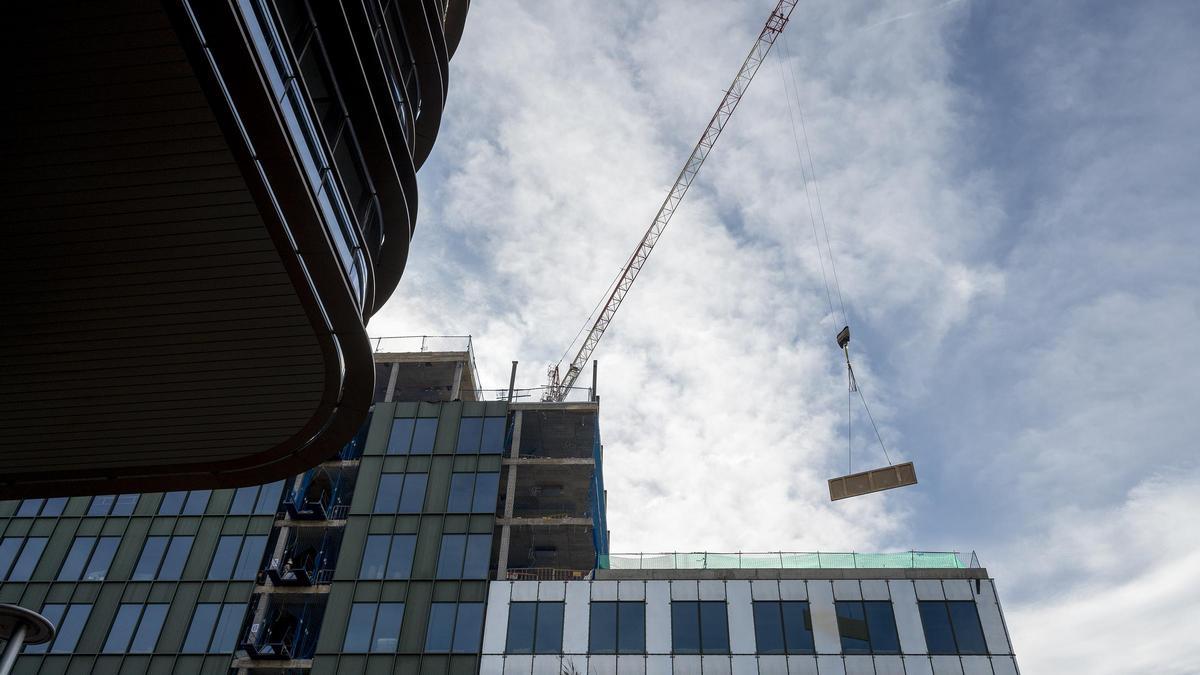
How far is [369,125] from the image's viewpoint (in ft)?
66.1

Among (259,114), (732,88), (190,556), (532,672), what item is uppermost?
(732,88)

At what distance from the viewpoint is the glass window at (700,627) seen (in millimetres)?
38375

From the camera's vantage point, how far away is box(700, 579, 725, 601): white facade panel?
1572 inches

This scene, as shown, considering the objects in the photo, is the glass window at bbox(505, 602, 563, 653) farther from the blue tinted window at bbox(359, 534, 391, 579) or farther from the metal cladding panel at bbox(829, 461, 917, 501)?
the metal cladding panel at bbox(829, 461, 917, 501)

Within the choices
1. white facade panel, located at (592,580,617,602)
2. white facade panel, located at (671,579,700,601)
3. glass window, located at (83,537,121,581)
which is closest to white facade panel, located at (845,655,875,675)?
white facade panel, located at (671,579,700,601)

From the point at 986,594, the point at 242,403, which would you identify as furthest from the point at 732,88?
the point at 242,403

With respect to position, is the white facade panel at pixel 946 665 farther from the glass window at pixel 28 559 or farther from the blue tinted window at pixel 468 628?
the glass window at pixel 28 559

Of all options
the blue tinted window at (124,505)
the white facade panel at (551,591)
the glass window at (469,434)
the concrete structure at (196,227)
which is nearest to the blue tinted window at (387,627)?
the white facade panel at (551,591)

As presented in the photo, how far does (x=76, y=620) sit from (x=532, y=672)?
2389 centimetres

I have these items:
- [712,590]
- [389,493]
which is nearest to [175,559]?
[389,493]

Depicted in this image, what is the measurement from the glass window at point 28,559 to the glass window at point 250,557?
1140 cm

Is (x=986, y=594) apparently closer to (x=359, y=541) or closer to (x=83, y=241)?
(x=359, y=541)

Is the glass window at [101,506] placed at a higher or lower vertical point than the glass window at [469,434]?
lower

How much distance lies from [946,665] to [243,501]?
37.1m
